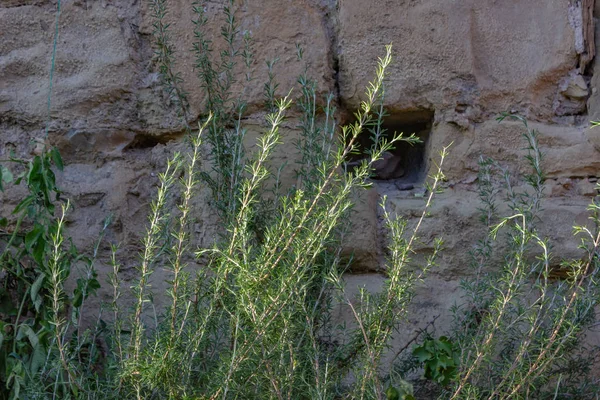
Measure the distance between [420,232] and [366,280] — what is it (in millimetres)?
200

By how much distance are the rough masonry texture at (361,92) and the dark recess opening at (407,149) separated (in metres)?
0.02

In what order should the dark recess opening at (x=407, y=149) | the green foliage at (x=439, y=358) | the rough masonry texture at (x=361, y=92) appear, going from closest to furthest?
the green foliage at (x=439, y=358) < the rough masonry texture at (x=361, y=92) < the dark recess opening at (x=407, y=149)

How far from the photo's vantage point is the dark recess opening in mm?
2396

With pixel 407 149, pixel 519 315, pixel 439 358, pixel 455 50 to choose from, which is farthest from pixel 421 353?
pixel 455 50

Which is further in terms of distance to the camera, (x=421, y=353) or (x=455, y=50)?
(x=455, y=50)

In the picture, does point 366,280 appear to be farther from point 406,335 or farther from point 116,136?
point 116,136

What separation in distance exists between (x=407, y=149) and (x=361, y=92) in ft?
0.93

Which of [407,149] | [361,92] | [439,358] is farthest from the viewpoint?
[407,149]

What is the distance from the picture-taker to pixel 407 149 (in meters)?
2.49

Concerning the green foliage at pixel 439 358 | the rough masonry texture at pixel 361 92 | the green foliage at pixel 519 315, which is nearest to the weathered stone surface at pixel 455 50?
the rough masonry texture at pixel 361 92

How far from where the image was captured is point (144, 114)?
2350 millimetres

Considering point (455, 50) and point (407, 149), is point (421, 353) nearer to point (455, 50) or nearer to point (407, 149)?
point (407, 149)

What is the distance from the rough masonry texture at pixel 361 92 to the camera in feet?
7.50

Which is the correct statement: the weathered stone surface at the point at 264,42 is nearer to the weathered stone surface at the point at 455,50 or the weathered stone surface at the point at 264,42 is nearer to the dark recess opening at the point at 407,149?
the weathered stone surface at the point at 455,50
